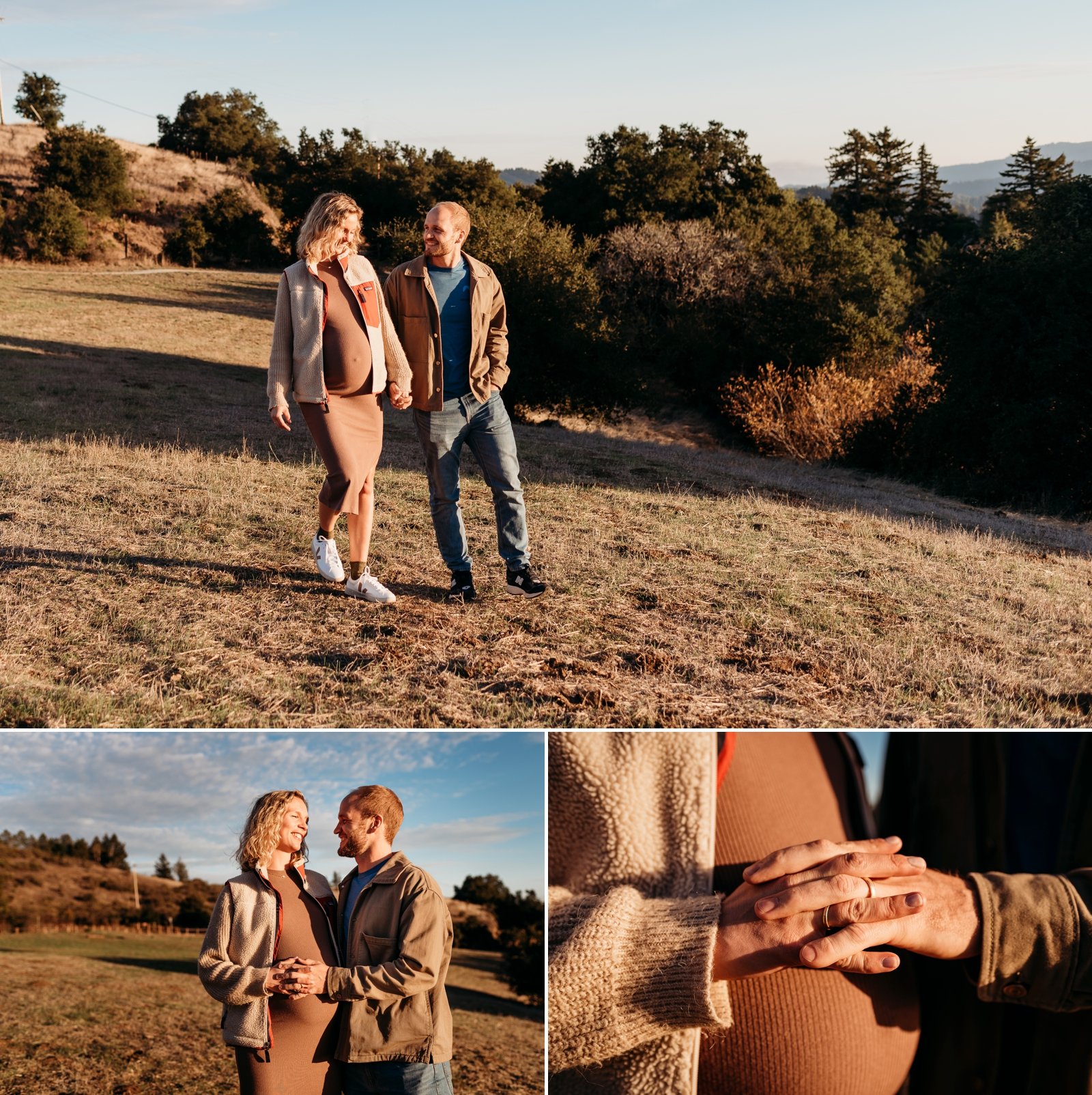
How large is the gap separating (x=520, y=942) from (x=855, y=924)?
113 cm

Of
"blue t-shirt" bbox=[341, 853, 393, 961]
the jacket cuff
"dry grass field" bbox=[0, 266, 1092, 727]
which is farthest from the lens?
"dry grass field" bbox=[0, 266, 1092, 727]

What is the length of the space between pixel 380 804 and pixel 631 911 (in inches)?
40.9

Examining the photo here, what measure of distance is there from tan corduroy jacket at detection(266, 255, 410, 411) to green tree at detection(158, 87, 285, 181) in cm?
5622

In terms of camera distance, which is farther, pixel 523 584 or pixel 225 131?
pixel 225 131

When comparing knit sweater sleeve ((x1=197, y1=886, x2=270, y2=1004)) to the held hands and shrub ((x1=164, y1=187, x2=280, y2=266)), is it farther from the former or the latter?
shrub ((x1=164, y1=187, x2=280, y2=266))

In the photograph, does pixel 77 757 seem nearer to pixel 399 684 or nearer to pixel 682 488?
pixel 399 684

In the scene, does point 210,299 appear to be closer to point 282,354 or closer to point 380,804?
point 282,354

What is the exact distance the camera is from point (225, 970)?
2.75 metres

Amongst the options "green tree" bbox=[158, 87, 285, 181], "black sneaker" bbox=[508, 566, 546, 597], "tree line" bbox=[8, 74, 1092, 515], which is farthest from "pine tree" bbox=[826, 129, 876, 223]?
"black sneaker" bbox=[508, 566, 546, 597]

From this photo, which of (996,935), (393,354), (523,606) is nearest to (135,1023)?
(523,606)

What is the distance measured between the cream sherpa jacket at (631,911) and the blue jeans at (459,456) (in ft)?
11.3

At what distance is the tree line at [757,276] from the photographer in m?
18.8

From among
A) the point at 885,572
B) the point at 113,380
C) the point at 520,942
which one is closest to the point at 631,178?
the point at 113,380

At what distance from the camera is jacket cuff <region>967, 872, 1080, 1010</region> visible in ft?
7.23
